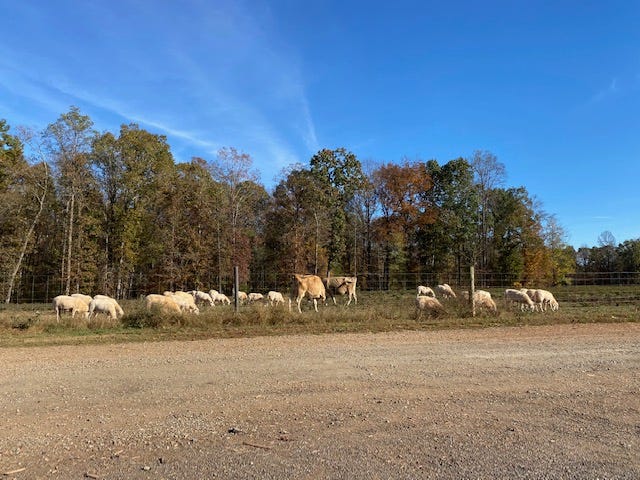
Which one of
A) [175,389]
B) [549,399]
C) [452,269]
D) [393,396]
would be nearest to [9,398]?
[175,389]

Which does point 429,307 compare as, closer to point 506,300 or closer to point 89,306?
point 506,300

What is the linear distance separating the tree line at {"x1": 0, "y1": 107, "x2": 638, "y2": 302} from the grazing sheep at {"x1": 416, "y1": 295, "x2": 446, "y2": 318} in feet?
36.1

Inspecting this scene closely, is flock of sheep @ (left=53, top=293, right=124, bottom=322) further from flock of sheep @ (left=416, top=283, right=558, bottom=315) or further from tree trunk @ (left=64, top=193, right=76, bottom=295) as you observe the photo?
tree trunk @ (left=64, top=193, right=76, bottom=295)

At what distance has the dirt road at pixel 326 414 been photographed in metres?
3.83

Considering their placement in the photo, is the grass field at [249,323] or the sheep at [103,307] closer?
the grass field at [249,323]

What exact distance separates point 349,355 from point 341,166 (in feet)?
125

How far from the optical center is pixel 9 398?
5.99m

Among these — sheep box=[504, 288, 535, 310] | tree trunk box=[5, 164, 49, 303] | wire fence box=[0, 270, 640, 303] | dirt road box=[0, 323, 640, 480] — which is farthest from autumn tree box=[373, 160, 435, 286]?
dirt road box=[0, 323, 640, 480]

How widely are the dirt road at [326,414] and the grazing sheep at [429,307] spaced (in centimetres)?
601

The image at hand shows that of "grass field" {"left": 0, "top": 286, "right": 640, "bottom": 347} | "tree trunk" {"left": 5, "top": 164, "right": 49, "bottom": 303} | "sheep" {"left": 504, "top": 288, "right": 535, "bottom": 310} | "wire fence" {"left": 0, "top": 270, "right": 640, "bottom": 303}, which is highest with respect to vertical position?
"tree trunk" {"left": 5, "top": 164, "right": 49, "bottom": 303}

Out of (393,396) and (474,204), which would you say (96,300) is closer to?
(393,396)

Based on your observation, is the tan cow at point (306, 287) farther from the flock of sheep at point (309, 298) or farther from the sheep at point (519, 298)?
the sheep at point (519, 298)

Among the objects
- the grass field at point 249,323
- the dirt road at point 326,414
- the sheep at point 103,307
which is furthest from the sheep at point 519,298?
the sheep at point 103,307

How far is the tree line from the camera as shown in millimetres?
34906
